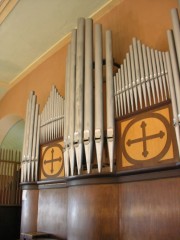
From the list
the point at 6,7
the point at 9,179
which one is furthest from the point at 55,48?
the point at 9,179

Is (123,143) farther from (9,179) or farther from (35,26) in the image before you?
(9,179)

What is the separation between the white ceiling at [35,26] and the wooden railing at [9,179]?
7.77 feet

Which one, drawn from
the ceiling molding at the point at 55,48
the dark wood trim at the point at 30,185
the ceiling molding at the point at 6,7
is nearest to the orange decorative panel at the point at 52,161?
the dark wood trim at the point at 30,185

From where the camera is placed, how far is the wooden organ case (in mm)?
2635

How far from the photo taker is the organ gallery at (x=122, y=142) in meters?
2.64

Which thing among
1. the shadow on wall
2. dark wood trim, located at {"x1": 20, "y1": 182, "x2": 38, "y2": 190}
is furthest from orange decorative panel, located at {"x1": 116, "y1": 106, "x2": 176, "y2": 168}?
the shadow on wall

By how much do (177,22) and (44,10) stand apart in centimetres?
242

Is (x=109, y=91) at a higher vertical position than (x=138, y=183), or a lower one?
higher

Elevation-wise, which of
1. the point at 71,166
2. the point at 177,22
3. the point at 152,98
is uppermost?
the point at 177,22

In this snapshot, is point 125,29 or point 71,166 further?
point 125,29

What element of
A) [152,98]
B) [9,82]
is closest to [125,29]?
[152,98]

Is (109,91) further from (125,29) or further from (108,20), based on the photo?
(108,20)

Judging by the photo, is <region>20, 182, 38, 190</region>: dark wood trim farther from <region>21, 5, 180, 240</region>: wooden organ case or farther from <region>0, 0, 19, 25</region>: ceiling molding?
<region>0, 0, 19, 25</region>: ceiling molding

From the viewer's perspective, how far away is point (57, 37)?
500 cm
